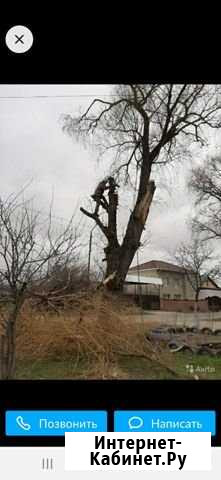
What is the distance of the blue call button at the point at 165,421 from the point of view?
1571 millimetres

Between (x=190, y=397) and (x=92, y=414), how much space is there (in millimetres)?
396

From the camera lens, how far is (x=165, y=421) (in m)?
1.60

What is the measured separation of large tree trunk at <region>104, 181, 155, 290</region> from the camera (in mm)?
2389

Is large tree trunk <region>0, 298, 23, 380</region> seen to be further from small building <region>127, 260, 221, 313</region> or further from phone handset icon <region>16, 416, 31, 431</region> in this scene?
small building <region>127, 260, 221, 313</region>

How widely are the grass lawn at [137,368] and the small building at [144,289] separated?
0.97 ft

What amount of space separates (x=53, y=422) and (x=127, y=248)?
1.09 m

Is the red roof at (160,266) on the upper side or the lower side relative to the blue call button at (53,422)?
upper

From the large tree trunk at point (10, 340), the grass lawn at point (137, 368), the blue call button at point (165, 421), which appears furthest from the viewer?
the large tree trunk at point (10, 340)
